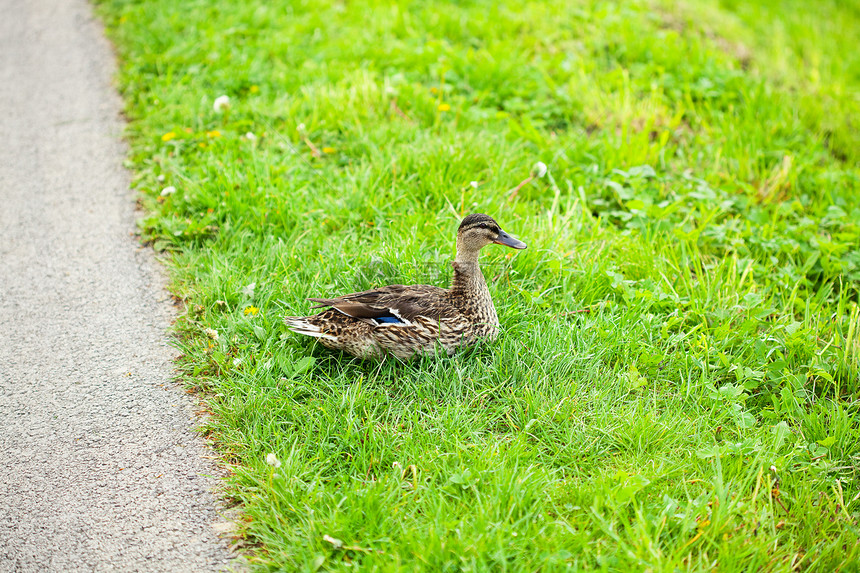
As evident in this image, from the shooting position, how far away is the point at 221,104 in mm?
5613

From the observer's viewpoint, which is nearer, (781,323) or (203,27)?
(781,323)

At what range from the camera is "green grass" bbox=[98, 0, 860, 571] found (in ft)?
9.46

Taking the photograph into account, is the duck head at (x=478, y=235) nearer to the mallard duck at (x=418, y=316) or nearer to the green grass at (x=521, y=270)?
the mallard duck at (x=418, y=316)

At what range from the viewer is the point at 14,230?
15.6 feet

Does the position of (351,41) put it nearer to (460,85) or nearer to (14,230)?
(460,85)

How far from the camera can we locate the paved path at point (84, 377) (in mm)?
2832

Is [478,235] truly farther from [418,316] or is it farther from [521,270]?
[521,270]

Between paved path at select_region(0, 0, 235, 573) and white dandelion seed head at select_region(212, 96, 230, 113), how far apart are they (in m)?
0.88

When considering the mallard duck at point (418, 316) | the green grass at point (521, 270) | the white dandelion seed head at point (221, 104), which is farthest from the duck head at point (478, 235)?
the white dandelion seed head at point (221, 104)

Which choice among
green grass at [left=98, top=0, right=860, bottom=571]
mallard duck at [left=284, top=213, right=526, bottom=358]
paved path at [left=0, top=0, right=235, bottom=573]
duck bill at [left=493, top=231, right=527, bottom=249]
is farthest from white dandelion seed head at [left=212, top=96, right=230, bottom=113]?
duck bill at [left=493, top=231, right=527, bottom=249]

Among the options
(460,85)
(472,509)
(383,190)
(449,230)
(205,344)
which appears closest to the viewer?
(472,509)

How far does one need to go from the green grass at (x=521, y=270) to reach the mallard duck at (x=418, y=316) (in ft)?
0.43

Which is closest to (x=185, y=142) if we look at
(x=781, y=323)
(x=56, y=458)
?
(x=56, y=458)

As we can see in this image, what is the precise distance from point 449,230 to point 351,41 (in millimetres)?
3267
